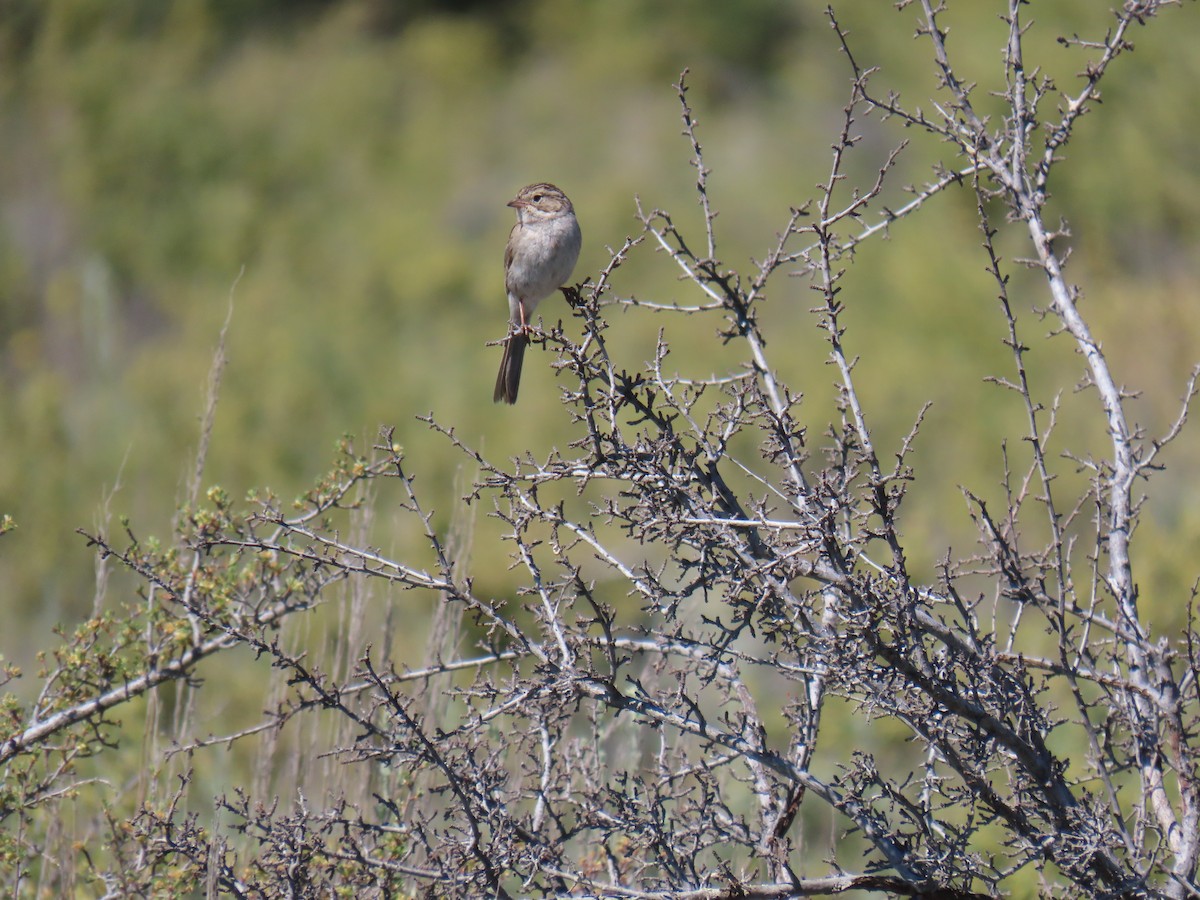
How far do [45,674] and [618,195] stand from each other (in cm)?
1846

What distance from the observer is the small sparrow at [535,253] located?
461 cm

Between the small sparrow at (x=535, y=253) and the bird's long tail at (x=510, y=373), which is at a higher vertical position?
the small sparrow at (x=535, y=253)

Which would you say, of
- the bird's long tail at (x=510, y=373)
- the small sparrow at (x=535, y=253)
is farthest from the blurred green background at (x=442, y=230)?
the bird's long tail at (x=510, y=373)

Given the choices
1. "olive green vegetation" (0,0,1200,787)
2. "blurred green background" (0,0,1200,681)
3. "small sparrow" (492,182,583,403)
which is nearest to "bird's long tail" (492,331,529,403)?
"small sparrow" (492,182,583,403)

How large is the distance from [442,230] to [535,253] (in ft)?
61.1

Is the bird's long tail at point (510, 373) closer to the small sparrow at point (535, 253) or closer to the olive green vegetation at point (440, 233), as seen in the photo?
the small sparrow at point (535, 253)

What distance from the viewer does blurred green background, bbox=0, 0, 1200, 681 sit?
33.1 ft

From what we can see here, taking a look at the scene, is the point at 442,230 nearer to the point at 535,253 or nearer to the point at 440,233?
the point at 440,233

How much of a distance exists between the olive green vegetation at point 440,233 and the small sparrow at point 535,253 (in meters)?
0.81

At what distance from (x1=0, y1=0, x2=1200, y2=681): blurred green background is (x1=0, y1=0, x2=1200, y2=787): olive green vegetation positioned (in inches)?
2.1

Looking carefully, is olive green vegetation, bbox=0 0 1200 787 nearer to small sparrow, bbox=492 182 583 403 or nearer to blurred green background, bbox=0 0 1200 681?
blurred green background, bbox=0 0 1200 681

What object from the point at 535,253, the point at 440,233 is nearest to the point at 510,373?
the point at 535,253

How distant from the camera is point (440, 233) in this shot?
22594mm

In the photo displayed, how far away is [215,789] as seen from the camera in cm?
439
